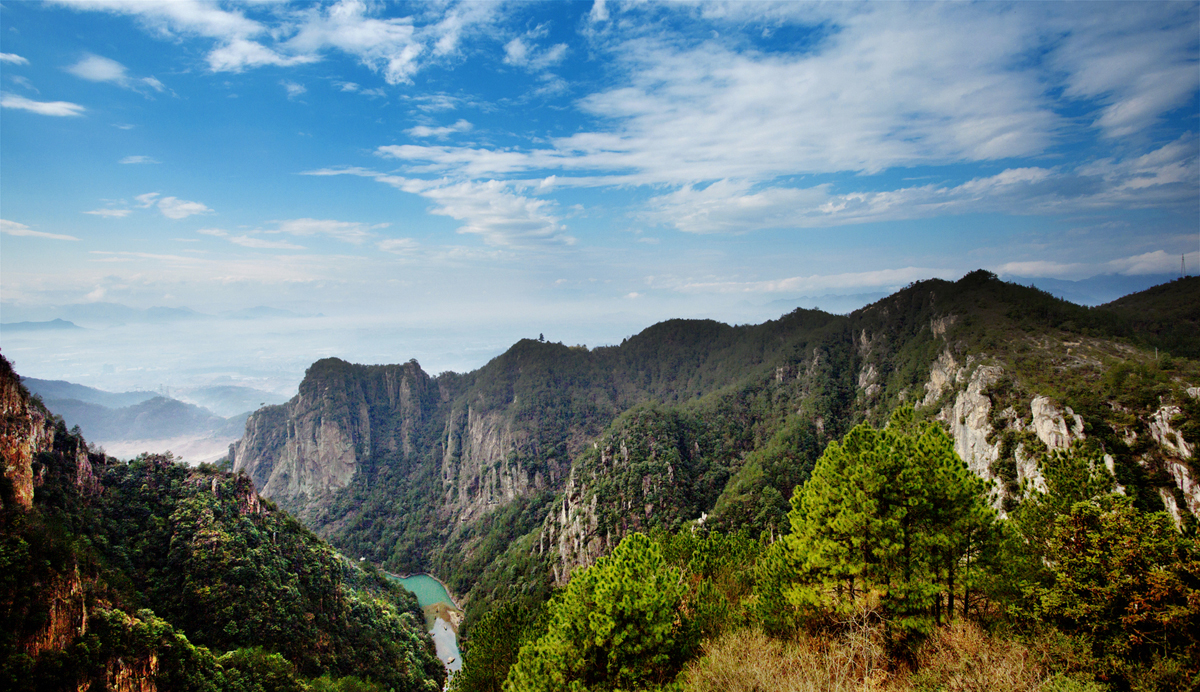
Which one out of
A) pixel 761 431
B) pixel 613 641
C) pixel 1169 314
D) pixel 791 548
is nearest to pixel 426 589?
pixel 761 431

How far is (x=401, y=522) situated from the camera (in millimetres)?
166375

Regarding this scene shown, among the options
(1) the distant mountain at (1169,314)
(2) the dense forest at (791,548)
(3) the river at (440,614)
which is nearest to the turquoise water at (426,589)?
(3) the river at (440,614)

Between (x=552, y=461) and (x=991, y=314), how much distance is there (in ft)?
411

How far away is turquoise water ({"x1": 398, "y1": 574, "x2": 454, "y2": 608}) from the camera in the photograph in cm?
12300

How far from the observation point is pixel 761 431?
4466 inches

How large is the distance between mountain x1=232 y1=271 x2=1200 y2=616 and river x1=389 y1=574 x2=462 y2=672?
405 cm

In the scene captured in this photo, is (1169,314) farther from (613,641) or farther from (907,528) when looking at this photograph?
(613,641)

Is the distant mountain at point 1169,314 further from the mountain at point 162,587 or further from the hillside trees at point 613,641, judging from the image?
the mountain at point 162,587

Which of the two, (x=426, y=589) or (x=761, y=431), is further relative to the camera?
(x=426, y=589)

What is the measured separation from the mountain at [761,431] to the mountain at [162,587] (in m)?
36.6

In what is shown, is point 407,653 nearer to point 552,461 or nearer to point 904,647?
point 904,647

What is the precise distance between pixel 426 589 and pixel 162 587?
92536 millimetres

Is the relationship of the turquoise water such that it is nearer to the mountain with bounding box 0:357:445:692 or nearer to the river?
the river

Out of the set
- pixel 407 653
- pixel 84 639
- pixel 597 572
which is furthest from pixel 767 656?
pixel 407 653
